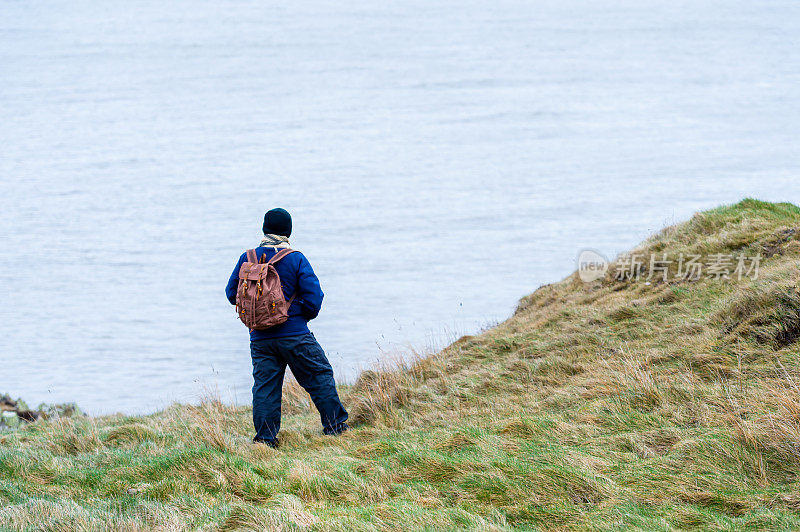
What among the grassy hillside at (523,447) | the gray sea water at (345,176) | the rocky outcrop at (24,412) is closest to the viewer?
the grassy hillside at (523,447)

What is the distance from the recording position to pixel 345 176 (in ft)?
127

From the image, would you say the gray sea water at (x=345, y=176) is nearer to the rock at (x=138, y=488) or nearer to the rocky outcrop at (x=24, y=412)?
the rocky outcrop at (x=24, y=412)

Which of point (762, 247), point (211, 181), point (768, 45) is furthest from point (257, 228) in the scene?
point (768, 45)

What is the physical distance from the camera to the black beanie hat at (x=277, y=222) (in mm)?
6762

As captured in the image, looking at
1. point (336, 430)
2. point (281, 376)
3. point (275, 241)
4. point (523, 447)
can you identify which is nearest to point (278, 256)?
point (275, 241)

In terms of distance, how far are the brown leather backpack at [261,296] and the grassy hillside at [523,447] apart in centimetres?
98

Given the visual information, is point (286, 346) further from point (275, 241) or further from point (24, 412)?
point (24, 412)

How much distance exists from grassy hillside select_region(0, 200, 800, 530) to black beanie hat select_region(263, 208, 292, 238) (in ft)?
5.60

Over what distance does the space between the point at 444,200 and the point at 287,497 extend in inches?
1147

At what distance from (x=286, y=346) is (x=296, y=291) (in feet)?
1.54

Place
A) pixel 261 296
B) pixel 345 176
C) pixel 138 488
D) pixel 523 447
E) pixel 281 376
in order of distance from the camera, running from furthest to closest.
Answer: pixel 345 176 < pixel 281 376 < pixel 261 296 < pixel 523 447 < pixel 138 488

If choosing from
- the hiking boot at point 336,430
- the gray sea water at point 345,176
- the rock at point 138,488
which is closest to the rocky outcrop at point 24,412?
the gray sea water at point 345,176

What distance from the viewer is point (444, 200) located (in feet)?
110

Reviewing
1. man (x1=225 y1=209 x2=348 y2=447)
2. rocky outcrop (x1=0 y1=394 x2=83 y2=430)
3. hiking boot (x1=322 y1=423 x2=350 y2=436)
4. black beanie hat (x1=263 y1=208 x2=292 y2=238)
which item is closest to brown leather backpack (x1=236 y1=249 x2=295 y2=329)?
man (x1=225 y1=209 x2=348 y2=447)
